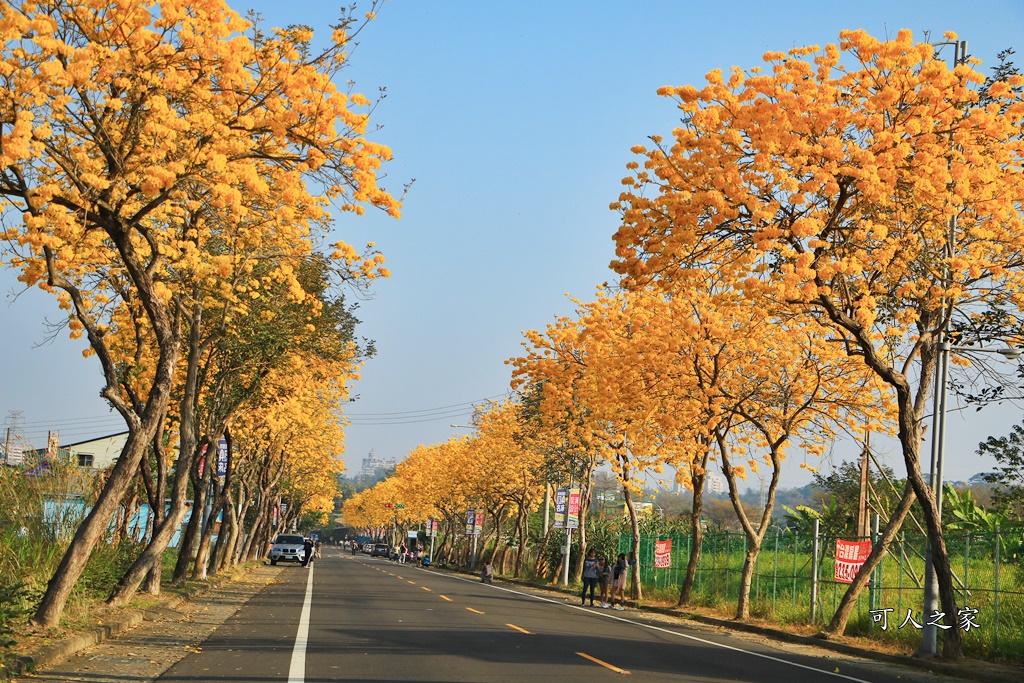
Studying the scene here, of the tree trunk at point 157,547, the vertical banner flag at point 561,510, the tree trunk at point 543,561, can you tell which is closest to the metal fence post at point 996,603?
the tree trunk at point 157,547

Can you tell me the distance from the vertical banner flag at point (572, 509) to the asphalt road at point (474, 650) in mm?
18863

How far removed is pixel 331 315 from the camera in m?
27.0

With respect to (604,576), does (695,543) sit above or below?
above

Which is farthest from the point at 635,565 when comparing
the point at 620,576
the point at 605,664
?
the point at 605,664

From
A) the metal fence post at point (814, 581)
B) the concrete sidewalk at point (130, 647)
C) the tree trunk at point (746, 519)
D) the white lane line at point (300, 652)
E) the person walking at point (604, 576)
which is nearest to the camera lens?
the concrete sidewalk at point (130, 647)

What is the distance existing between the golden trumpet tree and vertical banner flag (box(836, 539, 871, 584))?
563 cm

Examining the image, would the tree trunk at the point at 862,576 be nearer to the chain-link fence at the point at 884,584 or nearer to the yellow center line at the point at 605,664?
the chain-link fence at the point at 884,584

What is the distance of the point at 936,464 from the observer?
19.3 metres

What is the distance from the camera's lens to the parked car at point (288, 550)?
65812mm

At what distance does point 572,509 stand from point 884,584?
21037 mm

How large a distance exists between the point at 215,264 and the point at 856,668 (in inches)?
470

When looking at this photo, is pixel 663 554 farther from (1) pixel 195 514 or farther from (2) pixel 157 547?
(2) pixel 157 547

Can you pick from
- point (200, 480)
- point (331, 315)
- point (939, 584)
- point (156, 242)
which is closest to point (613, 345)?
point (331, 315)

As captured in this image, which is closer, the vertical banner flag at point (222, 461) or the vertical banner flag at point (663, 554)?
the vertical banner flag at point (222, 461)
